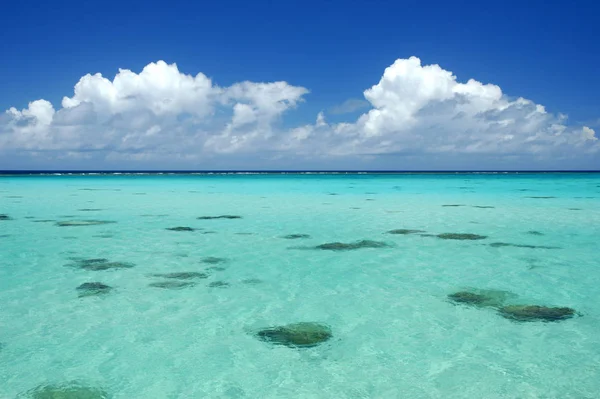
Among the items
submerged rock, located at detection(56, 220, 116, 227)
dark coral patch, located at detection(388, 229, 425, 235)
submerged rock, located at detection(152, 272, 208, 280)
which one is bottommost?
submerged rock, located at detection(152, 272, 208, 280)

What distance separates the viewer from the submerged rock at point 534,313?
7.22m

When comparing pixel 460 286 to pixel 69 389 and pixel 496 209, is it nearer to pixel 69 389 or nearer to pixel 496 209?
pixel 69 389

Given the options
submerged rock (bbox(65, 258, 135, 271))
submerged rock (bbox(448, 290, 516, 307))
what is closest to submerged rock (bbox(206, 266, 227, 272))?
submerged rock (bbox(65, 258, 135, 271))

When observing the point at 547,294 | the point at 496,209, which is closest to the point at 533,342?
the point at 547,294

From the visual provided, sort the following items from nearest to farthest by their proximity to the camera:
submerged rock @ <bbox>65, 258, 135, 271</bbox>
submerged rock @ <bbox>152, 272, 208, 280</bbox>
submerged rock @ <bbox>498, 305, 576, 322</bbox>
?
submerged rock @ <bbox>498, 305, 576, 322</bbox> < submerged rock @ <bbox>152, 272, 208, 280</bbox> < submerged rock @ <bbox>65, 258, 135, 271</bbox>

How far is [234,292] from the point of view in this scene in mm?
8594

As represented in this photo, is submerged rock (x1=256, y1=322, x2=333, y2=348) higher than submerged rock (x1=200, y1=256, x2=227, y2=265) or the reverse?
the reverse

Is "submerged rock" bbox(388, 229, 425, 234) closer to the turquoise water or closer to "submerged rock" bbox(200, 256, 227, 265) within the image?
the turquoise water

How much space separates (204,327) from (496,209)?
21103 mm

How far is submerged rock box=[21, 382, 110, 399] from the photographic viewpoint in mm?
4883

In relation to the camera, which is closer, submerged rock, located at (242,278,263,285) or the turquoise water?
the turquoise water

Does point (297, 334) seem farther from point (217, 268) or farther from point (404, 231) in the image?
point (404, 231)

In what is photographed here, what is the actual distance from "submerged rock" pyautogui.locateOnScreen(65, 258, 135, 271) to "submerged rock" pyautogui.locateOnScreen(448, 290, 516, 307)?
22.5 feet

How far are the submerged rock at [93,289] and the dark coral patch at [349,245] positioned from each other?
587cm
